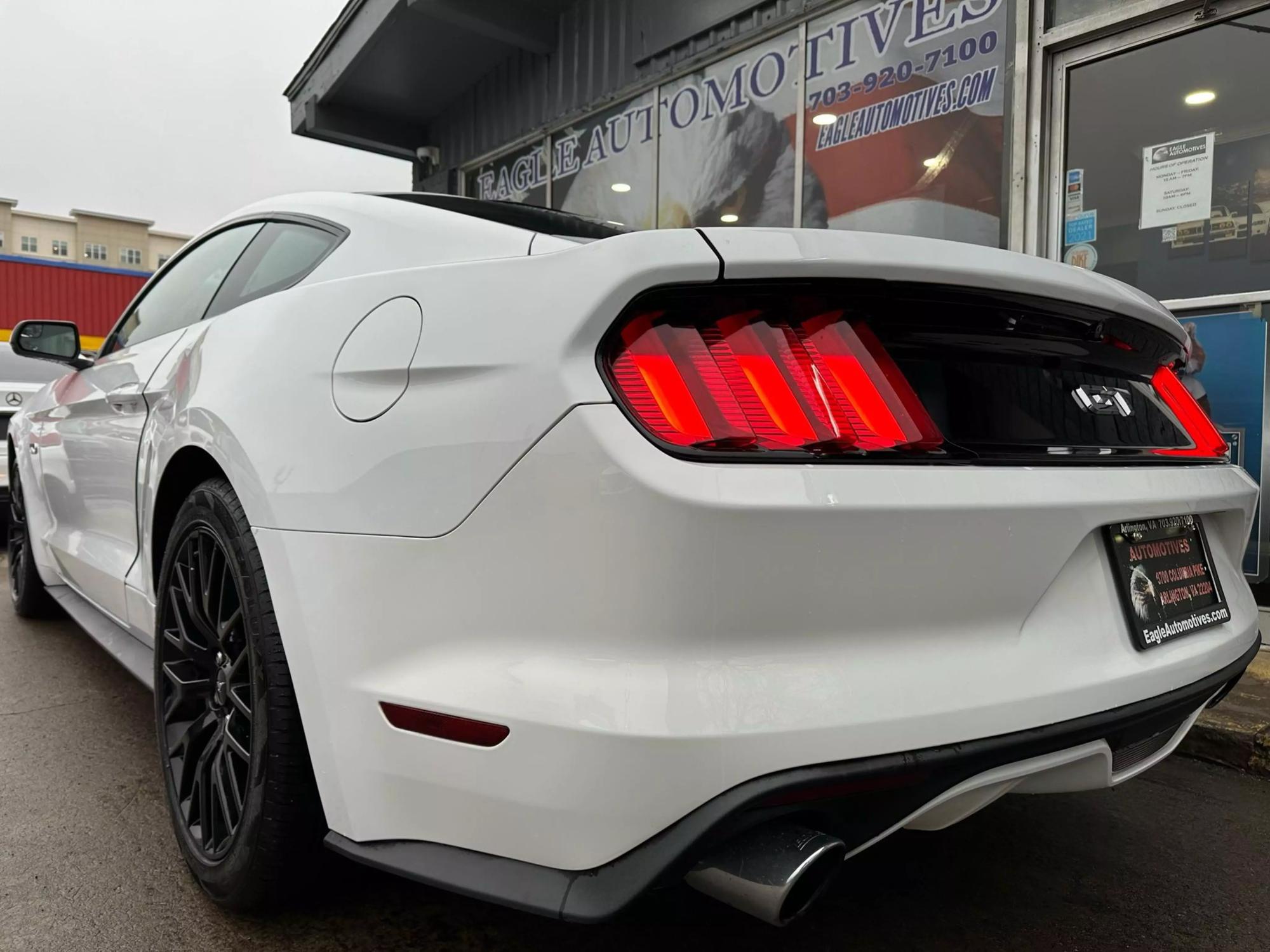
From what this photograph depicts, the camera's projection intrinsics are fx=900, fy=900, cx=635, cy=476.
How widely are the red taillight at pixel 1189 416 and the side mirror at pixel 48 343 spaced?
3234 millimetres

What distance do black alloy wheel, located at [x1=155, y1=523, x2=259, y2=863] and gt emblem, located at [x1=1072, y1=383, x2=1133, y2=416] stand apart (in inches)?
58.5

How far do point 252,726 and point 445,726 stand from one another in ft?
1.65

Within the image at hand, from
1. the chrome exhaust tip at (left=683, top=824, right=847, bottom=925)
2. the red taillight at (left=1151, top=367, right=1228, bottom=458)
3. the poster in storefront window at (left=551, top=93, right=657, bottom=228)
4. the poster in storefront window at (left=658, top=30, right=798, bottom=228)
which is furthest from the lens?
the poster in storefront window at (left=551, top=93, right=657, bottom=228)

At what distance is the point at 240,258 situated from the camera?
2.32 metres

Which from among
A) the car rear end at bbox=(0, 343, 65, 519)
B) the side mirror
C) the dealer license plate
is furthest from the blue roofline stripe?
the dealer license plate

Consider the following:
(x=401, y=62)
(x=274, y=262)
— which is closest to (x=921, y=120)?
(x=274, y=262)

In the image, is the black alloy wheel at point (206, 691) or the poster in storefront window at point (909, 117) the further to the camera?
the poster in storefront window at point (909, 117)

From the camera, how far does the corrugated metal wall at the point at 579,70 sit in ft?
→ 19.7

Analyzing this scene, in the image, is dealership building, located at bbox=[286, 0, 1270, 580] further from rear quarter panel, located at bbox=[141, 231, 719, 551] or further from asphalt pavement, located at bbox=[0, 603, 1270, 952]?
rear quarter panel, located at bbox=[141, 231, 719, 551]

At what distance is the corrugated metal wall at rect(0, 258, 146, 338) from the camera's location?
16.6m

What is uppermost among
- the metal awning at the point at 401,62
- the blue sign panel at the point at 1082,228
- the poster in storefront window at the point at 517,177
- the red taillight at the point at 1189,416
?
the metal awning at the point at 401,62

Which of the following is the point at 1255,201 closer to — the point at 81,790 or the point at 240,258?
the point at 240,258

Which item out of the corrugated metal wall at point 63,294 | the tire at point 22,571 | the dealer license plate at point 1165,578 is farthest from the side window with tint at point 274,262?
the corrugated metal wall at point 63,294

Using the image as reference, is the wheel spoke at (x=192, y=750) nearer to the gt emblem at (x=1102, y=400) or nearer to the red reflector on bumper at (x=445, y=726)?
the red reflector on bumper at (x=445, y=726)
